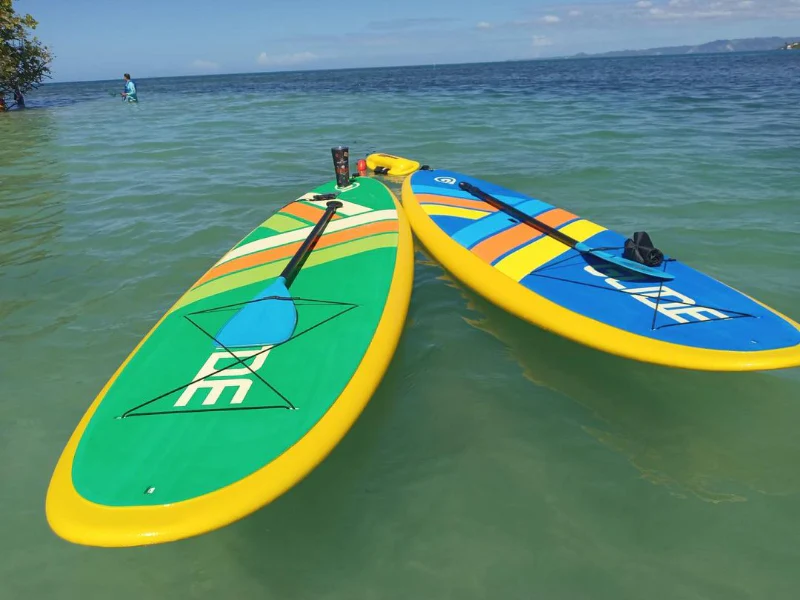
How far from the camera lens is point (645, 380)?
4410 mm

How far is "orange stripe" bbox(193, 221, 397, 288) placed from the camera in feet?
17.5

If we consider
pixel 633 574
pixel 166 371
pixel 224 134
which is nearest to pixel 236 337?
pixel 166 371

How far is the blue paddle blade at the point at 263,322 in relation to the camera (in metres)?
3.92

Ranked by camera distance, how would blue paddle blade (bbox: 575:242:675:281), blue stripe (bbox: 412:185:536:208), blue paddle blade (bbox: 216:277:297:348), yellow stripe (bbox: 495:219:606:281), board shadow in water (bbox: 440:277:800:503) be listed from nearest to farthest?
board shadow in water (bbox: 440:277:800:503), blue paddle blade (bbox: 216:277:297:348), blue paddle blade (bbox: 575:242:675:281), yellow stripe (bbox: 495:219:606:281), blue stripe (bbox: 412:185:536:208)

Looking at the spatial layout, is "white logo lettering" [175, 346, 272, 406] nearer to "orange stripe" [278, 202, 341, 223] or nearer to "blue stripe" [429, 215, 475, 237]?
"orange stripe" [278, 202, 341, 223]

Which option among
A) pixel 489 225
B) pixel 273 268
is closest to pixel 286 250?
pixel 273 268

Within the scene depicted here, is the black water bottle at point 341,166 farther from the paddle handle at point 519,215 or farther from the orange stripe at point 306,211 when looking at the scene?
the paddle handle at point 519,215

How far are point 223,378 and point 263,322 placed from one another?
26.1 inches

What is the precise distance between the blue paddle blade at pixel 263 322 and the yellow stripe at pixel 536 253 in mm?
2353

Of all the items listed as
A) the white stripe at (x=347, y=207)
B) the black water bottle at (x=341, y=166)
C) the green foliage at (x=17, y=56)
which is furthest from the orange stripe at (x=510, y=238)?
the green foliage at (x=17, y=56)

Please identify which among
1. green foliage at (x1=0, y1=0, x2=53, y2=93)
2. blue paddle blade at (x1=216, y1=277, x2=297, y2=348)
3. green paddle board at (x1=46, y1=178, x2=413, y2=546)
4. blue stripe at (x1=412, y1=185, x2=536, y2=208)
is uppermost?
green foliage at (x1=0, y1=0, x2=53, y2=93)

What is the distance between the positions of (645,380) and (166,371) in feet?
13.1

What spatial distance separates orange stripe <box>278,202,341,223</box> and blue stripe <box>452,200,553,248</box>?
1.75m

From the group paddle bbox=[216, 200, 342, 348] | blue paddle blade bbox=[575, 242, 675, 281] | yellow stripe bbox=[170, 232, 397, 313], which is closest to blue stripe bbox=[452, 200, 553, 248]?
yellow stripe bbox=[170, 232, 397, 313]
